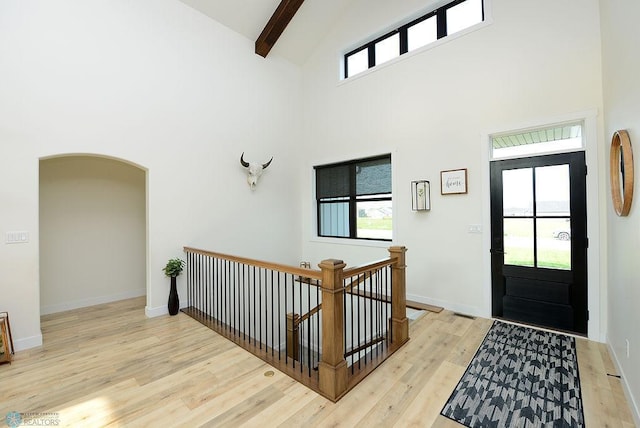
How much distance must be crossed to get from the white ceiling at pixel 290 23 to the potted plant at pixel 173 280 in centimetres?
396

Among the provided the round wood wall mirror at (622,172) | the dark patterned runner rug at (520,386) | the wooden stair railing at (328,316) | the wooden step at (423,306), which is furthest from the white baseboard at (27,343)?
the round wood wall mirror at (622,172)

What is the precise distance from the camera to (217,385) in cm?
231

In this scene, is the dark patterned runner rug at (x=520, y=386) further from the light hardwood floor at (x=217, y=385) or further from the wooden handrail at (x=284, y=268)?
the wooden handrail at (x=284, y=268)

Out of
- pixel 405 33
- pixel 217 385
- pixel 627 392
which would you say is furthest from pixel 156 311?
pixel 405 33

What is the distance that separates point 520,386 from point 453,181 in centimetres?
246

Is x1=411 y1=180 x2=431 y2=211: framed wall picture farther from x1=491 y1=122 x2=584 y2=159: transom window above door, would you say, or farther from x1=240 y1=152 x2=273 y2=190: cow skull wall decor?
x1=240 y1=152 x2=273 y2=190: cow skull wall decor

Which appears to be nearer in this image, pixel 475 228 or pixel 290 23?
pixel 475 228

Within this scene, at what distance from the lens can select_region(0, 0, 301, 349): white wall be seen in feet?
9.92

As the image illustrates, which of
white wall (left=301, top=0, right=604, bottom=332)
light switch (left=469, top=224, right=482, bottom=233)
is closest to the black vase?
white wall (left=301, top=0, right=604, bottom=332)

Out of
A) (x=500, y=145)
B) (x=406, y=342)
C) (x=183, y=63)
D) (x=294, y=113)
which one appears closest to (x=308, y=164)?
(x=294, y=113)

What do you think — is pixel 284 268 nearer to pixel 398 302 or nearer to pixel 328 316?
pixel 328 316

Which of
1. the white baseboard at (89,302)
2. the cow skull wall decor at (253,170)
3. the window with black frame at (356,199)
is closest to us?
the white baseboard at (89,302)

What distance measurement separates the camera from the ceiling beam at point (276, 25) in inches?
185

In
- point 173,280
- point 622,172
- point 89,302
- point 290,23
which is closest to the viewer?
point 622,172
